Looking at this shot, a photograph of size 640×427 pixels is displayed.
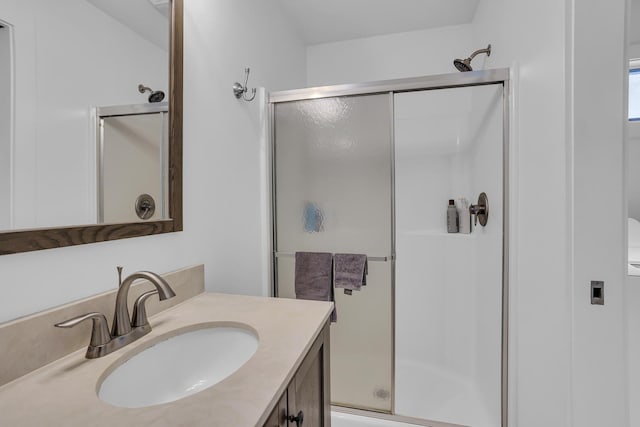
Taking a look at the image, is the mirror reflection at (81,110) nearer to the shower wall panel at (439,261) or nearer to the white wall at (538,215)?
the white wall at (538,215)

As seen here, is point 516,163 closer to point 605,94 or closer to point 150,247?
point 605,94

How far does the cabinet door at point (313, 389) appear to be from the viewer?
2.18 ft

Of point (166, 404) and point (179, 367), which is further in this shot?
point (179, 367)

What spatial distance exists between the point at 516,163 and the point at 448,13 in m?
1.34

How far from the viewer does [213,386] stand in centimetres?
56

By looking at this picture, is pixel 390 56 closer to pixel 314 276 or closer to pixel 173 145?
pixel 314 276

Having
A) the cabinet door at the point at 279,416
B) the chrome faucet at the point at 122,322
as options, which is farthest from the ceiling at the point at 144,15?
the cabinet door at the point at 279,416

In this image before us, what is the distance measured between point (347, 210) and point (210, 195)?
686 millimetres

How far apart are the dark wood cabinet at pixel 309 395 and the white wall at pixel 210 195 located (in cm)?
57

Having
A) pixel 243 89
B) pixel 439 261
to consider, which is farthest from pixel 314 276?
pixel 439 261

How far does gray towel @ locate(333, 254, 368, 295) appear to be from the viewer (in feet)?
4.95

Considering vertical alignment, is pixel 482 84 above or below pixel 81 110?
above

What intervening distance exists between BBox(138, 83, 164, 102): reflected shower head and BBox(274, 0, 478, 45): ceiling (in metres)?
1.33

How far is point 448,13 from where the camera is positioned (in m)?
2.00
